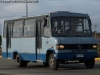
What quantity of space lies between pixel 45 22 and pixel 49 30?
1.82 ft

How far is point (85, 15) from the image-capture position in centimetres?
1875

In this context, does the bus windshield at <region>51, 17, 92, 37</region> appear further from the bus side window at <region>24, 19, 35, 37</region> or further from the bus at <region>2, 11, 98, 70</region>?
the bus side window at <region>24, 19, 35, 37</region>

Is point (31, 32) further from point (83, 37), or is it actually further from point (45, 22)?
point (83, 37)

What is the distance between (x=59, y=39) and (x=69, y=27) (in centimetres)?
113

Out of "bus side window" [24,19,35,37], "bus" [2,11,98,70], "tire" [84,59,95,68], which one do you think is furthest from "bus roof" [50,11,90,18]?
"tire" [84,59,95,68]

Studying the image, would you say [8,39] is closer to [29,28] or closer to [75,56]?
[29,28]

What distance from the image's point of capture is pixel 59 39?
56.7 feet

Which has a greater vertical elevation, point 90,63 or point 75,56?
point 75,56

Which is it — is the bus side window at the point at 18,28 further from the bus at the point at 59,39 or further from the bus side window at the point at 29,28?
the bus side window at the point at 29,28

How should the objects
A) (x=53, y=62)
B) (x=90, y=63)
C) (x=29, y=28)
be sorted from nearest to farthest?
(x=53, y=62) → (x=90, y=63) → (x=29, y=28)

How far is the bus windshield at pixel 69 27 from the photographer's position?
17.8 metres

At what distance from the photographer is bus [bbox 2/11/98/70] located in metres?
17.4

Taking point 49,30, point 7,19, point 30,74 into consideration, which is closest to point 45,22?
point 49,30

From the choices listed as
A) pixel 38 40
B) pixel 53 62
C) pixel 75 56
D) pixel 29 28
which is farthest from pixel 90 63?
pixel 29 28
